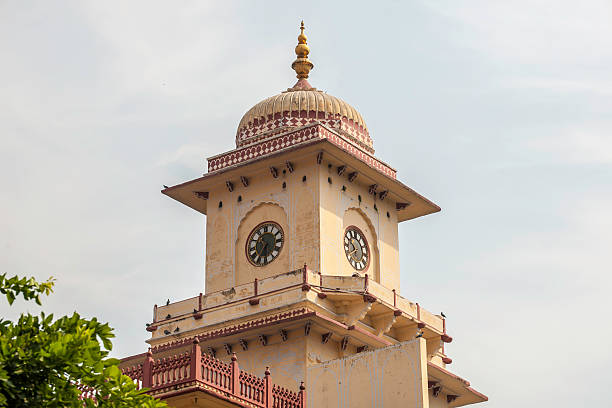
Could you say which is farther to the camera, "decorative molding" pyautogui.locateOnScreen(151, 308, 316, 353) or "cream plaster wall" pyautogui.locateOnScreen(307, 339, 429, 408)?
"decorative molding" pyautogui.locateOnScreen(151, 308, 316, 353)

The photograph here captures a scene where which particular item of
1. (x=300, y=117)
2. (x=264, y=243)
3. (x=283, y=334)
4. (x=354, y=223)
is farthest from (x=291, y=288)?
(x=300, y=117)

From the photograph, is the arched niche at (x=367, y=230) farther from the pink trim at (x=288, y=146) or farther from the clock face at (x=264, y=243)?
the clock face at (x=264, y=243)

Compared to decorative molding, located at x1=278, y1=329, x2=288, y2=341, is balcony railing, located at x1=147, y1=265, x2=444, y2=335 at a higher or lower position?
higher

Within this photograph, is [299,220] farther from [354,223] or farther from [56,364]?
[56,364]

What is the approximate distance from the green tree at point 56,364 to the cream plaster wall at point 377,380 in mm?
15164

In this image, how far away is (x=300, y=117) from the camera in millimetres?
39125

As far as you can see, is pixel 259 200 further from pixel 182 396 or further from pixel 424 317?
pixel 182 396

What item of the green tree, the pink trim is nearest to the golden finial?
the pink trim

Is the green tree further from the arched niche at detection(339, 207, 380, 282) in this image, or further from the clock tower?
the arched niche at detection(339, 207, 380, 282)

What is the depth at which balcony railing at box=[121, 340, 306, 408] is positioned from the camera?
86.7 feet

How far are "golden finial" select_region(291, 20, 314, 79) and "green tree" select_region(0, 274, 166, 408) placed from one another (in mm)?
26536

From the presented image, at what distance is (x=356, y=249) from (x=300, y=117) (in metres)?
4.56

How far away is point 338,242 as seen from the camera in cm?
3709

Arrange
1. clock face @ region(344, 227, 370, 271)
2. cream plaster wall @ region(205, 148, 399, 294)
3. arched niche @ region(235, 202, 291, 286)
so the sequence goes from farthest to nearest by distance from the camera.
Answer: clock face @ region(344, 227, 370, 271), arched niche @ region(235, 202, 291, 286), cream plaster wall @ region(205, 148, 399, 294)
